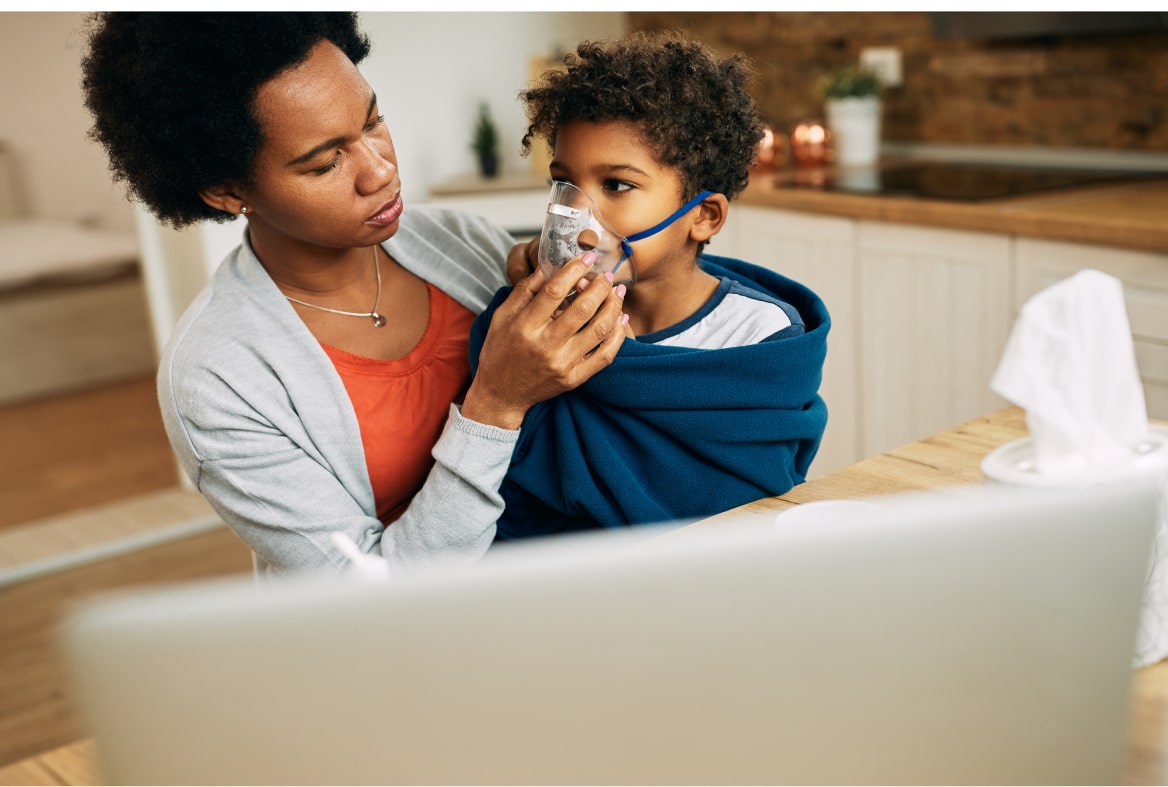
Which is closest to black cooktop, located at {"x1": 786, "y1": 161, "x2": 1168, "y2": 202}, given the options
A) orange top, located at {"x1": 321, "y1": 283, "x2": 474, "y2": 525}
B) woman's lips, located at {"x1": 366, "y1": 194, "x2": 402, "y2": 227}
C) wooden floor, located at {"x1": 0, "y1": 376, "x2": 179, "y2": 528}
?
orange top, located at {"x1": 321, "y1": 283, "x2": 474, "y2": 525}

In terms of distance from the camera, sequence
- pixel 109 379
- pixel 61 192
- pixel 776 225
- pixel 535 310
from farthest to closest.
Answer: pixel 61 192, pixel 109 379, pixel 776 225, pixel 535 310

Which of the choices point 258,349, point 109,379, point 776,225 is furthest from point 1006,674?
point 109,379

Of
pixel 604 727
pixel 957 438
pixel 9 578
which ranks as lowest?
pixel 9 578

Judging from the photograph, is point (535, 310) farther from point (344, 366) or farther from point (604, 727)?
point (604, 727)

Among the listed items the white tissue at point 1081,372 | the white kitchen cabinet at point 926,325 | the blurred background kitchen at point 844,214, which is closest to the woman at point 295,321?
the white tissue at point 1081,372

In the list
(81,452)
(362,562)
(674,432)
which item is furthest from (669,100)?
(81,452)

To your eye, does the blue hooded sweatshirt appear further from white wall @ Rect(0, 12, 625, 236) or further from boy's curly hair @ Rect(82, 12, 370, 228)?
white wall @ Rect(0, 12, 625, 236)

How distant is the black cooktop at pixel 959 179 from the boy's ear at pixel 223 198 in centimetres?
183

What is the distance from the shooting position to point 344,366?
1379 mm

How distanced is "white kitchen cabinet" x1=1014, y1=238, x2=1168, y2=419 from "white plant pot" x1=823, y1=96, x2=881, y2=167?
107 cm

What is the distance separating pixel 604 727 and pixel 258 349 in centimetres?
91

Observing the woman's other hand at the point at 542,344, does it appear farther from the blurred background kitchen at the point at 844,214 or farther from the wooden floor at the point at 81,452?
the wooden floor at the point at 81,452

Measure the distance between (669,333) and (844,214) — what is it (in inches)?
63.9

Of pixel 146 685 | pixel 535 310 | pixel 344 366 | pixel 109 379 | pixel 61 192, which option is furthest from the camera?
pixel 61 192
